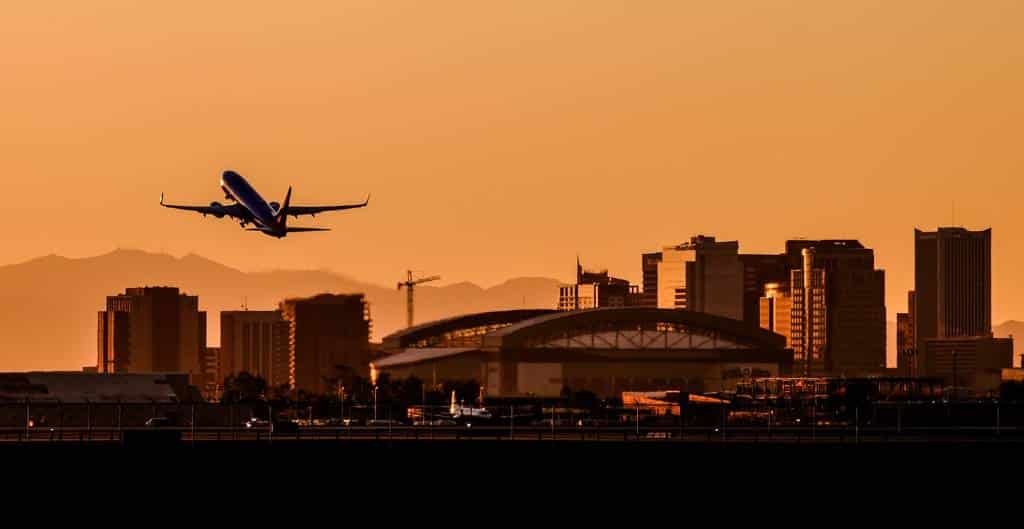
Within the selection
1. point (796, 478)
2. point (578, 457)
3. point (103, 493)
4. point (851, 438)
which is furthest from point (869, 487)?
point (103, 493)

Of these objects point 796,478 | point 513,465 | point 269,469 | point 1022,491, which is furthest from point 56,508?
point 1022,491

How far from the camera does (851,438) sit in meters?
172

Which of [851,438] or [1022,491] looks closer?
[1022,491]

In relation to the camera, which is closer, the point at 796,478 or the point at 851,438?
the point at 796,478

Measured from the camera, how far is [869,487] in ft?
465

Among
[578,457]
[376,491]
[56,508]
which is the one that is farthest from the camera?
[578,457]

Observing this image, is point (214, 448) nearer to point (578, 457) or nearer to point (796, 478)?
point (578, 457)

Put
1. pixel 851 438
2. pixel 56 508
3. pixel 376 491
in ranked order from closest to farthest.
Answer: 1. pixel 56 508
2. pixel 376 491
3. pixel 851 438

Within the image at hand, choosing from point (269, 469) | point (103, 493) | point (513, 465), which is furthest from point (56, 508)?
point (513, 465)

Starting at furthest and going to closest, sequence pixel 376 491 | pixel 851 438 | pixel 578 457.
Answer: pixel 851 438 → pixel 578 457 → pixel 376 491

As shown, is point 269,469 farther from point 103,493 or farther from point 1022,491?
point 1022,491

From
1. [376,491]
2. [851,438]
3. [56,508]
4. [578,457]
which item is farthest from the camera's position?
[851,438]

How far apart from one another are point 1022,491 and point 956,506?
6.42m

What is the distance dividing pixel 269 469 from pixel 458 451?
12371 mm
